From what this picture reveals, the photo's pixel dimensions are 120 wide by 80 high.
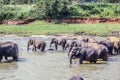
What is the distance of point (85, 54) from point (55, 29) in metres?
21.3

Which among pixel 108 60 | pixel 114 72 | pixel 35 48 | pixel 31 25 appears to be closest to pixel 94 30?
pixel 31 25

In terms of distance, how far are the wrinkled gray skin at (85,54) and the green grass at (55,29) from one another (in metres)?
18.5

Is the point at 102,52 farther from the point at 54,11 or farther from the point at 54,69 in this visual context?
the point at 54,11

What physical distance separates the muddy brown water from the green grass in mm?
16890

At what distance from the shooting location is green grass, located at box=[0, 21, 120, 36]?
39.6m

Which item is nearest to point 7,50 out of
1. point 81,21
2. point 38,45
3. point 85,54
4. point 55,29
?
point 85,54

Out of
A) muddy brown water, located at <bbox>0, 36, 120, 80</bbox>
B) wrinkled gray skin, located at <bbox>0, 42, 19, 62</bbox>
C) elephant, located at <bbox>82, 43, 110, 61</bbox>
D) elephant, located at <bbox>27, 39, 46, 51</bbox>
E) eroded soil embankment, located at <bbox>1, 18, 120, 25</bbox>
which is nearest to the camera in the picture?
muddy brown water, located at <bbox>0, 36, 120, 80</bbox>

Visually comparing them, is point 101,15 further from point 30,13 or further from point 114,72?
point 114,72

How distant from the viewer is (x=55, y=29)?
1625 inches

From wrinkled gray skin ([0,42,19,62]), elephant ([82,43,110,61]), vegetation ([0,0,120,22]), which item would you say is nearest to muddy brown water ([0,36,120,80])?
elephant ([82,43,110,61])

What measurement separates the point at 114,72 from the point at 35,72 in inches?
133

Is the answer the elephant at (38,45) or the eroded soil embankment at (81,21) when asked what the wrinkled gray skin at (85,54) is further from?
the eroded soil embankment at (81,21)

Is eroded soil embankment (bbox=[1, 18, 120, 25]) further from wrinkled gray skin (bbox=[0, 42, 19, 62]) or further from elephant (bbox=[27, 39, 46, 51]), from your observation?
wrinkled gray skin (bbox=[0, 42, 19, 62])

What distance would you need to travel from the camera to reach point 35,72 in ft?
58.5
